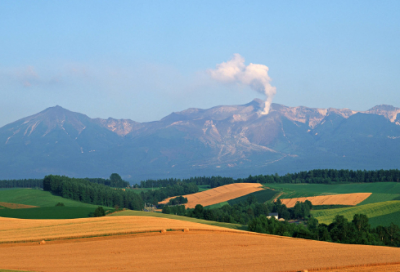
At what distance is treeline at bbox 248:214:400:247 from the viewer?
5156 cm

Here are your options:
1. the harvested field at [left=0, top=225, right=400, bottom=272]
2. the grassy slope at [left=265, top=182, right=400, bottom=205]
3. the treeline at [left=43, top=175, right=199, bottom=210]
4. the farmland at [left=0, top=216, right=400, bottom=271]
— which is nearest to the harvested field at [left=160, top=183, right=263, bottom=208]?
the grassy slope at [left=265, top=182, right=400, bottom=205]

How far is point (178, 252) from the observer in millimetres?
31141

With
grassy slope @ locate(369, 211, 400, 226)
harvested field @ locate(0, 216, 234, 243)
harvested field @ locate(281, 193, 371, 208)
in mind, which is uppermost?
harvested field @ locate(0, 216, 234, 243)

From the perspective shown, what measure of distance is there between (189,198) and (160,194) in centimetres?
1488

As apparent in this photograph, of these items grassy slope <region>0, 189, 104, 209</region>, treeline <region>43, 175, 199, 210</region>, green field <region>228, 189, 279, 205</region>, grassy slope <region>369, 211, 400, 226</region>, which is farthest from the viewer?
treeline <region>43, 175, 199, 210</region>

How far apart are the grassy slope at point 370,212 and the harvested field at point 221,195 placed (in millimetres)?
48980

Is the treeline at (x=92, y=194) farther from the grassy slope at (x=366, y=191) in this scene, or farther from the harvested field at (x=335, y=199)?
the grassy slope at (x=366, y=191)

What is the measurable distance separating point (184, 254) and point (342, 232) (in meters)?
30.0

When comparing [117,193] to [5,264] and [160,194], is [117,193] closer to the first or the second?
[160,194]

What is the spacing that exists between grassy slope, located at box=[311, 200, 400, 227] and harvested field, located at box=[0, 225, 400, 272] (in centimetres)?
5066

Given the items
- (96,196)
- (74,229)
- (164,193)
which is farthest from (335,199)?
(74,229)

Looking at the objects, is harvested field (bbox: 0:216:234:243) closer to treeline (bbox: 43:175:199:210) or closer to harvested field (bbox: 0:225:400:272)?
harvested field (bbox: 0:225:400:272)

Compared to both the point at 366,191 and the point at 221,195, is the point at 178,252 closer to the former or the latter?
the point at 366,191

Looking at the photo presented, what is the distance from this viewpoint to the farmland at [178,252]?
26.5 m
